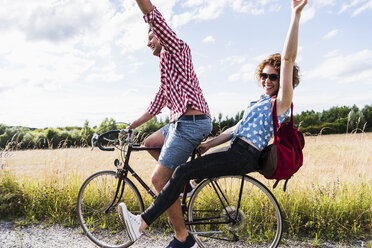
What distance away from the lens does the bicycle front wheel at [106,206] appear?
3.83 metres

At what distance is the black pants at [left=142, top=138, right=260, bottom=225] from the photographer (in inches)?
107

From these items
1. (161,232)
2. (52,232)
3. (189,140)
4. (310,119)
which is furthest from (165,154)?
(310,119)

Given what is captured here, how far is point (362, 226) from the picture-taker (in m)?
3.99

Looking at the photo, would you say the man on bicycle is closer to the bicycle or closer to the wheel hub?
the bicycle

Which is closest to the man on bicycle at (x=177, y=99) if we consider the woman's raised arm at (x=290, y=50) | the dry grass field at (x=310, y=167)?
the woman's raised arm at (x=290, y=50)

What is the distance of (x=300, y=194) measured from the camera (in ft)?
13.9

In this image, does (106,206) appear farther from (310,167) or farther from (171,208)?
(310,167)

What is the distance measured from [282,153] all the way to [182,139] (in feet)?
2.92

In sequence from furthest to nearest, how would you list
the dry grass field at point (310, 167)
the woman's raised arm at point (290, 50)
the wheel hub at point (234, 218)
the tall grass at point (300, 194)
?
the dry grass field at point (310, 167), the tall grass at point (300, 194), the wheel hub at point (234, 218), the woman's raised arm at point (290, 50)

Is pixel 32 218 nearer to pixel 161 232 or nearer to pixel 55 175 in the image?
pixel 55 175

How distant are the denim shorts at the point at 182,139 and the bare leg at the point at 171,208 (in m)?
0.08

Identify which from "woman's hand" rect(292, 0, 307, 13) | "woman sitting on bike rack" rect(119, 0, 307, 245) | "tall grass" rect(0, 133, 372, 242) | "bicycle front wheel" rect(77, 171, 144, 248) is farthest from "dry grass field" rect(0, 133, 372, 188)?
"woman's hand" rect(292, 0, 307, 13)

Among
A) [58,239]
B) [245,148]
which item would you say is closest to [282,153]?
[245,148]

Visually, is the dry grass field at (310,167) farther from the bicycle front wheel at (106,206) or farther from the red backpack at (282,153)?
the red backpack at (282,153)
